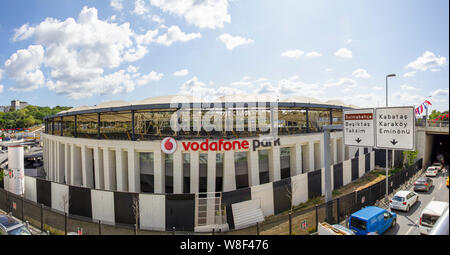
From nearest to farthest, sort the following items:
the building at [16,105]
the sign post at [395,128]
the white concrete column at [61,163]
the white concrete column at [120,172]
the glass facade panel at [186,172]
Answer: the sign post at [395,128] → the glass facade panel at [186,172] → the white concrete column at [120,172] → the white concrete column at [61,163] → the building at [16,105]

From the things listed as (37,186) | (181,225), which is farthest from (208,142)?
(37,186)

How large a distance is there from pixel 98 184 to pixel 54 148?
48.7 ft

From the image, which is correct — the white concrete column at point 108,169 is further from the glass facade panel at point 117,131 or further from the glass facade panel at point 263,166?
the glass facade panel at point 263,166

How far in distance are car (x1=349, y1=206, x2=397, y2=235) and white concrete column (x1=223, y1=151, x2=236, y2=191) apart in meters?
8.53

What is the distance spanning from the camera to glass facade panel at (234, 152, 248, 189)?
18594 millimetres

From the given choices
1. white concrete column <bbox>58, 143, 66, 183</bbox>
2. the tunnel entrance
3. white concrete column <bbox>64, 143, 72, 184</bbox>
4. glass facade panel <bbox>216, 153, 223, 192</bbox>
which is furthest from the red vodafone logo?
the tunnel entrance

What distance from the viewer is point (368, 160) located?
26.6m

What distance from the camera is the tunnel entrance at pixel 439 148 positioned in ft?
117

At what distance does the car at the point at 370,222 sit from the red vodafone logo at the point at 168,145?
12.5 meters

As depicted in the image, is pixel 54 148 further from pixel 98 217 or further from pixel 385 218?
pixel 385 218

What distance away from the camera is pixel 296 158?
801 inches

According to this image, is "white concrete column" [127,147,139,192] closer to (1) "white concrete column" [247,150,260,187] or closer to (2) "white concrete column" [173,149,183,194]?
(2) "white concrete column" [173,149,183,194]

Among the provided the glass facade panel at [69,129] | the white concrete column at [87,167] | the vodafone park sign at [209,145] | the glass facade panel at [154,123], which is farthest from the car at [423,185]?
the glass facade panel at [69,129]

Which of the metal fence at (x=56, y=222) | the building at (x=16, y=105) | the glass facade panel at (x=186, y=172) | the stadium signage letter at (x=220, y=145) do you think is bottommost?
the metal fence at (x=56, y=222)
